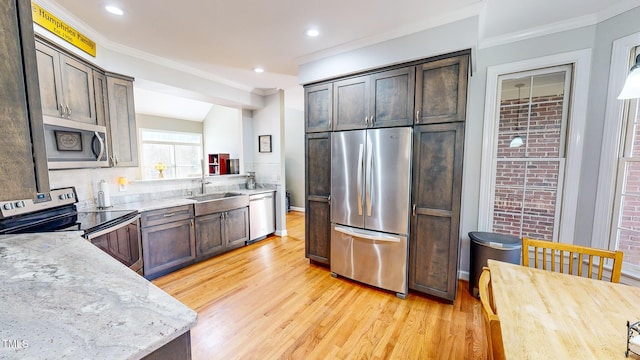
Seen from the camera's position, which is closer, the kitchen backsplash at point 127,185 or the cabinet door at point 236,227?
the kitchen backsplash at point 127,185

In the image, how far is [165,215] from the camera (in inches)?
114

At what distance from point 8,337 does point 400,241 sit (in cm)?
242

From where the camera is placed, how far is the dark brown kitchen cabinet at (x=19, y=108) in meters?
0.56

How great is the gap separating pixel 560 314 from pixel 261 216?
3.65 meters

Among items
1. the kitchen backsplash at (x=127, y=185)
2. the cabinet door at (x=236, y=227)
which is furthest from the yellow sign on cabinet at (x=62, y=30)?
the cabinet door at (x=236, y=227)

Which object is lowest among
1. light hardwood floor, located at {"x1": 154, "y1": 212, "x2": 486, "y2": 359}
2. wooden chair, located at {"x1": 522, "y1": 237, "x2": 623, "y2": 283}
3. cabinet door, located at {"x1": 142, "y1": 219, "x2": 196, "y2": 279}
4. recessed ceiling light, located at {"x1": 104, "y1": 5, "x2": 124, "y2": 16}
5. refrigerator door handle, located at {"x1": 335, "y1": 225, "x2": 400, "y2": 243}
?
light hardwood floor, located at {"x1": 154, "y1": 212, "x2": 486, "y2": 359}

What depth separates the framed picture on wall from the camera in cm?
440

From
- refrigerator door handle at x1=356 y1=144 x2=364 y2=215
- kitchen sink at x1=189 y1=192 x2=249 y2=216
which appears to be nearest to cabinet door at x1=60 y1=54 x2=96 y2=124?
kitchen sink at x1=189 y1=192 x2=249 y2=216

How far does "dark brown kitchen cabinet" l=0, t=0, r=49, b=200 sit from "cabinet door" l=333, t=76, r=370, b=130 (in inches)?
91.4

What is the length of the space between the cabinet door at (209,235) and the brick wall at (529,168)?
11.2 feet

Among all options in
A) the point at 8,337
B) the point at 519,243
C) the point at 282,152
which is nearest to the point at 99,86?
the point at 282,152

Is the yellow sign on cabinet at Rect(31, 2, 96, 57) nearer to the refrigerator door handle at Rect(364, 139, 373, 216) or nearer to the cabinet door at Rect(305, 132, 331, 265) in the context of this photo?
the cabinet door at Rect(305, 132, 331, 265)

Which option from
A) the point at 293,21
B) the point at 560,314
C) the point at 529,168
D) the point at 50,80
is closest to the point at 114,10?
the point at 50,80

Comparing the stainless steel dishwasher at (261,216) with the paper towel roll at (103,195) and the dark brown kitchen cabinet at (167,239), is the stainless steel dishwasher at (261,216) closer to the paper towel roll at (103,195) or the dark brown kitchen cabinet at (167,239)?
the dark brown kitchen cabinet at (167,239)
